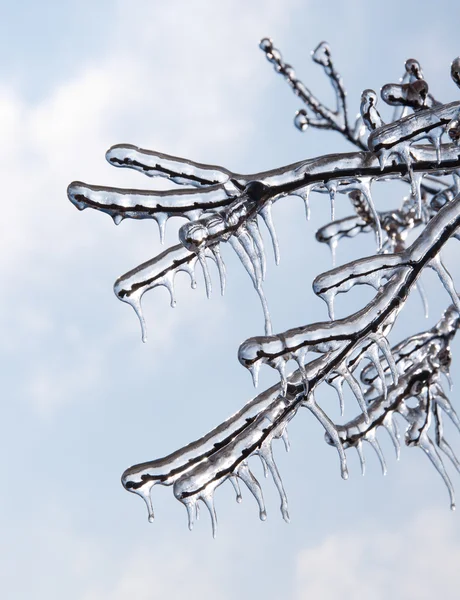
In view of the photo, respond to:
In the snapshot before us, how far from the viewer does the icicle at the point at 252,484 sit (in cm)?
195

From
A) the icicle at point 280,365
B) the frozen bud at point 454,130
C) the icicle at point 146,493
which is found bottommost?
the icicle at point 146,493

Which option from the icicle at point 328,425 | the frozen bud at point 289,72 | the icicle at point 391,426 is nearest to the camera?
the icicle at point 328,425

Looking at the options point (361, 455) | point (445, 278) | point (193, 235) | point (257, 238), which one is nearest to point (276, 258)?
point (257, 238)

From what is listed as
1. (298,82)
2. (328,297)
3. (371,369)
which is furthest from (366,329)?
(298,82)

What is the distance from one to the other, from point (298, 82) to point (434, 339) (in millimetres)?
1460

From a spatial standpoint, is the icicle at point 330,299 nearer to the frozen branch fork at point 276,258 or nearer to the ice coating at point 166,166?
the frozen branch fork at point 276,258

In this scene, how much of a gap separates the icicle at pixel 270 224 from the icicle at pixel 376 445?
976mm

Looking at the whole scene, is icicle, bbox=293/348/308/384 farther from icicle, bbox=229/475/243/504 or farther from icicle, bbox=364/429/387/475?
icicle, bbox=364/429/387/475

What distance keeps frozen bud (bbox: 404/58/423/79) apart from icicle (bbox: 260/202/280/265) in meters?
0.97

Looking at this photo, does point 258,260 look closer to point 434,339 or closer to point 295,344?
point 295,344

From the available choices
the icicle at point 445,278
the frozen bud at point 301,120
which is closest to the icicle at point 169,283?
Result: the icicle at point 445,278

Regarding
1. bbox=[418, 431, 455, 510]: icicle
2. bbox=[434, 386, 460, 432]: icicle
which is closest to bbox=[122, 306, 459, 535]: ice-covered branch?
bbox=[418, 431, 455, 510]: icicle

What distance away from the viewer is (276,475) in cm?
203

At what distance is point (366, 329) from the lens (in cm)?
199
